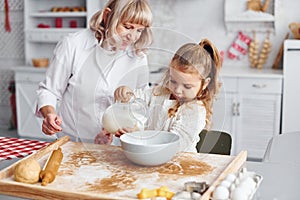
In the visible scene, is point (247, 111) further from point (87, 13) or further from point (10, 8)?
point (10, 8)

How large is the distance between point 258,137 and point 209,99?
2724mm

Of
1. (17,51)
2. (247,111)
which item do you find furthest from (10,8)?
(247,111)

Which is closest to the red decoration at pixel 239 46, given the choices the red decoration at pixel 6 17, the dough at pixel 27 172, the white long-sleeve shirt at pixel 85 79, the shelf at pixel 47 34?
the shelf at pixel 47 34

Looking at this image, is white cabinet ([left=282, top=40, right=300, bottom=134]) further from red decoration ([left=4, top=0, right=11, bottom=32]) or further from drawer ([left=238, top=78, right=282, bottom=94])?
red decoration ([left=4, top=0, right=11, bottom=32])

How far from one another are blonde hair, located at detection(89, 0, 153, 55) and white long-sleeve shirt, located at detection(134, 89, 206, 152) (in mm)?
164

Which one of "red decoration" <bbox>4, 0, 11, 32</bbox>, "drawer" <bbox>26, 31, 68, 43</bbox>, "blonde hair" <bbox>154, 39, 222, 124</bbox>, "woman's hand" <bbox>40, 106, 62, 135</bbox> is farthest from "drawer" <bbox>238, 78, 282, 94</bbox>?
"red decoration" <bbox>4, 0, 11, 32</bbox>

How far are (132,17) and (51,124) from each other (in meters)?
0.52

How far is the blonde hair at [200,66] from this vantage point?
4.92 feet

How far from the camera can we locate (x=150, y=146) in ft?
5.00

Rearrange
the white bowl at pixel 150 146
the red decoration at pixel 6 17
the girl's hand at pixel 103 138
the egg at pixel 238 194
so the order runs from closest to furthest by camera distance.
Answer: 1. the egg at pixel 238 194
2. the white bowl at pixel 150 146
3. the girl's hand at pixel 103 138
4. the red decoration at pixel 6 17

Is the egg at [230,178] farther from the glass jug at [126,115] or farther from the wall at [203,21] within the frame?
the wall at [203,21]

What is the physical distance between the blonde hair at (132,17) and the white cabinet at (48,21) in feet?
9.86

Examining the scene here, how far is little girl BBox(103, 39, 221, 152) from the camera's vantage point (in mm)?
1502

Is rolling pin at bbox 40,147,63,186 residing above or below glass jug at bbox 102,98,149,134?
below
